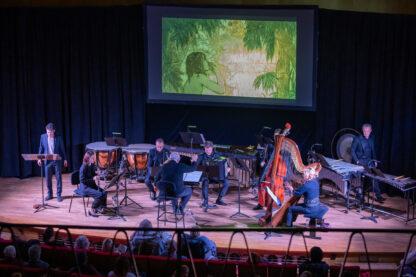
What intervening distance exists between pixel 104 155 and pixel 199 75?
267 cm

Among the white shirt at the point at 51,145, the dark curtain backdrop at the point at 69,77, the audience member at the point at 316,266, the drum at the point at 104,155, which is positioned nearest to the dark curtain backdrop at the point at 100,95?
the dark curtain backdrop at the point at 69,77

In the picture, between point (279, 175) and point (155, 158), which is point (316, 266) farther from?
point (155, 158)

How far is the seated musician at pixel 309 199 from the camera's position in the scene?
31.0 ft

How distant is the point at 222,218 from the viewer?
36.1ft

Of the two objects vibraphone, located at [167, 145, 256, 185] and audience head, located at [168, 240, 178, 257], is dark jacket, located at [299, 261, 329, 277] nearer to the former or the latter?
audience head, located at [168, 240, 178, 257]

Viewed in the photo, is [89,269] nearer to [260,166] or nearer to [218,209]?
[218,209]

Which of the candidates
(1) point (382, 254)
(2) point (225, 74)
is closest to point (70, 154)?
(2) point (225, 74)

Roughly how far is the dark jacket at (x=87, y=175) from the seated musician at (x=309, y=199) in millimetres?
3463

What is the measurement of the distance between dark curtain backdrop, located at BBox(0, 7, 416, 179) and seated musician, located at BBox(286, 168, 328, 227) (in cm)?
361

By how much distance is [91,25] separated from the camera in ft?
45.4

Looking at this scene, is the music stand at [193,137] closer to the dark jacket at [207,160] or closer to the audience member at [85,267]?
the dark jacket at [207,160]

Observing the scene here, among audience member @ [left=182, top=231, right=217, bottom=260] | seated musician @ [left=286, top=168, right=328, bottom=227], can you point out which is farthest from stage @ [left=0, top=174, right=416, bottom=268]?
audience member @ [left=182, top=231, right=217, bottom=260]

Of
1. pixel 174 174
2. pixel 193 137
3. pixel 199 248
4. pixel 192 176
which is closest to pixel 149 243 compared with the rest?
pixel 199 248

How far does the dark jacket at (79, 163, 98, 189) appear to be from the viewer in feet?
35.4
